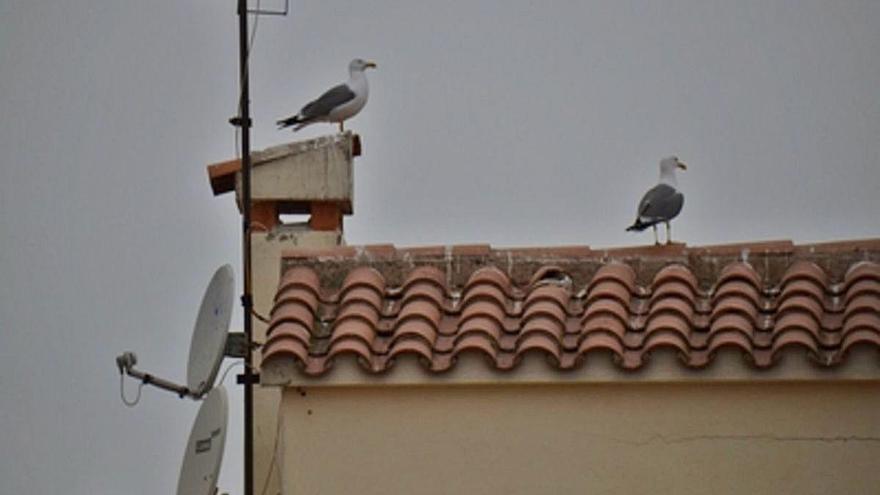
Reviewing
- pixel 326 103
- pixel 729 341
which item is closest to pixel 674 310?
pixel 729 341

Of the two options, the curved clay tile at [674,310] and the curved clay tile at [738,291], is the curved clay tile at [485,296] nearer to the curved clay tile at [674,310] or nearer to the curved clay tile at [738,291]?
the curved clay tile at [674,310]

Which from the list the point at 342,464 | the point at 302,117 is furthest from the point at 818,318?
the point at 302,117

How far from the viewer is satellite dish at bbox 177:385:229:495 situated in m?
15.2

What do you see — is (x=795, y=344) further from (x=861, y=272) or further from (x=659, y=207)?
(x=659, y=207)

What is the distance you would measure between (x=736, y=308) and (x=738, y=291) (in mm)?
199

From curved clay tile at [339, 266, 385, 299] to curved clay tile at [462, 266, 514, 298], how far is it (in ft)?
1.65

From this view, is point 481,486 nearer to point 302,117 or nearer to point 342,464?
point 342,464

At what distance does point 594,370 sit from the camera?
1486cm

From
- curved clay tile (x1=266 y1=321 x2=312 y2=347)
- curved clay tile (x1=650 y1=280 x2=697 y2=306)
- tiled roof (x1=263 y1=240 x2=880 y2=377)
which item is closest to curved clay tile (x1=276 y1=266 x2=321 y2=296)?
tiled roof (x1=263 y1=240 x2=880 y2=377)

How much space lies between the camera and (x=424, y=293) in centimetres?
1548

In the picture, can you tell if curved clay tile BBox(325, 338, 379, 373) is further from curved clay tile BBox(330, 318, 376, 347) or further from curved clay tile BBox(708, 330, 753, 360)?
curved clay tile BBox(708, 330, 753, 360)

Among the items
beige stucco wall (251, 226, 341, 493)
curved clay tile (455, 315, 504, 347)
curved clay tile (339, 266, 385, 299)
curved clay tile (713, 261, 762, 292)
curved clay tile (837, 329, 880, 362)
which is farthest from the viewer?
beige stucco wall (251, 226, 341, 493)

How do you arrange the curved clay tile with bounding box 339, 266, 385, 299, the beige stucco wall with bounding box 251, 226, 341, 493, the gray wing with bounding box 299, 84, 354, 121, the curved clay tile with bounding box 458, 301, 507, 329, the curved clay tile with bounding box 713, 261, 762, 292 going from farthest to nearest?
the gray wing with bounding box 299, 84, 354, 121
the beige stucco wall with bounding box 251, 226, 341, 493
the curved clay tile with bounding box 339, 266, 385, 299
the curved clay tile with bounding box 713, 261, 762, 292
the curved clay tile with bounding box 458, 301, 507, 329

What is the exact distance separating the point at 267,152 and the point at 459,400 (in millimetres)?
4495
